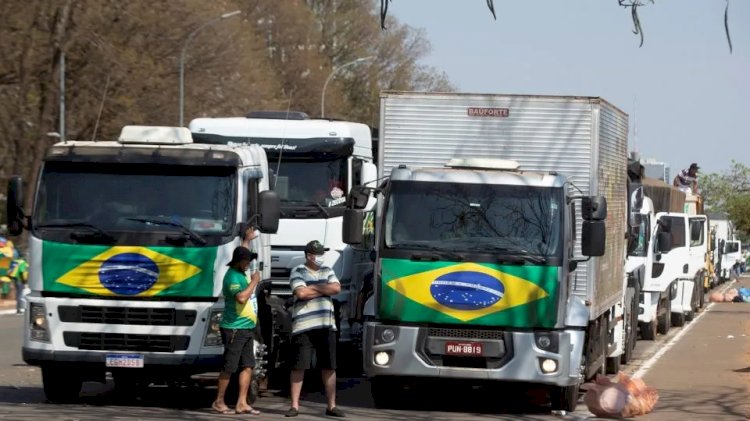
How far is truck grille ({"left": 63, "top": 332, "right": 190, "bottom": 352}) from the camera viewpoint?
14.6 metres

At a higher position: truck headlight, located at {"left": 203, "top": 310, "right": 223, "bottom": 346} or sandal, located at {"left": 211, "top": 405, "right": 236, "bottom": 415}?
truck headlight, located at {"left": 203, "top": 310, "right": 223, "bottom": 346}

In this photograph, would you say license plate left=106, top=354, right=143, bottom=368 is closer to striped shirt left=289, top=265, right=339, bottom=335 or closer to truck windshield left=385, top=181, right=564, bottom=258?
striped shirt left=289, top=265, right=339, bottom=335

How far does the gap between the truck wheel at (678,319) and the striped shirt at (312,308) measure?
19.4m

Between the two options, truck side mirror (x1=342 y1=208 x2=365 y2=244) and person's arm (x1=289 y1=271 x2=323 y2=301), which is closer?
person's arm (x1=289 y1=271 x2=323 y2=301)

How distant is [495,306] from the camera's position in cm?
1504

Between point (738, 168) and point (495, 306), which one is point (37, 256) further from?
point (738, 168)

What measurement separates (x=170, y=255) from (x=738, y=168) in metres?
115

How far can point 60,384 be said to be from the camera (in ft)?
50.5

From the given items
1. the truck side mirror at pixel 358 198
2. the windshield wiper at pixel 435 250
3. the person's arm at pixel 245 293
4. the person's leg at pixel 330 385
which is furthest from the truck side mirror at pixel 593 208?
the person's arm at pixel 245 293

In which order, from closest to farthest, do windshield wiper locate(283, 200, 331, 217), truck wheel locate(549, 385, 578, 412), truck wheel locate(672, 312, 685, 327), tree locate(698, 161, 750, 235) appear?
1. truck wheel locate(549, 385, 578, 412)
2. windshield wiper locate(283, 200, 331, 217)
3. truck wheel locate(672, 312, 685, 327)
4. tree locate(698, 161, 750, 235)

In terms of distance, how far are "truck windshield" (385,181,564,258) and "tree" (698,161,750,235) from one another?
239 ft

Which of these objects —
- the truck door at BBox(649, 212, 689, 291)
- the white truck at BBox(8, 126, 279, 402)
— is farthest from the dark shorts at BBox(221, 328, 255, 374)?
the truck door at BBox(649, 212, 689, 291)

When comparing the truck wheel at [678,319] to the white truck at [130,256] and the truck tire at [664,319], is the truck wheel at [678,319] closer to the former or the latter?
the truck tire at [664,319]

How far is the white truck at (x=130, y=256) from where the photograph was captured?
572 inches
